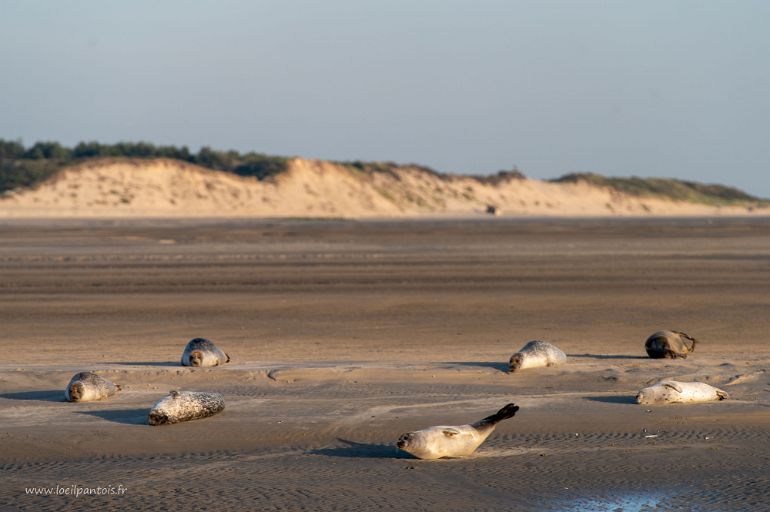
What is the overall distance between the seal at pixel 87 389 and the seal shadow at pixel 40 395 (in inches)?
5.2

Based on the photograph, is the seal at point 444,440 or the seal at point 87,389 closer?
the seal at point 444,440

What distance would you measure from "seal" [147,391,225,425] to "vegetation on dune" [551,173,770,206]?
316ft

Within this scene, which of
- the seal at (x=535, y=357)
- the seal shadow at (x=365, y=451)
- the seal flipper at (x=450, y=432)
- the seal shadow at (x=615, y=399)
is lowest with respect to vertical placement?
the seal shadow at (x=365, y=451)

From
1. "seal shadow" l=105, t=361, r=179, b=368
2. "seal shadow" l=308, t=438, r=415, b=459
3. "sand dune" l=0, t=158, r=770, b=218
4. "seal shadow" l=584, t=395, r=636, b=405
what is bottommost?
"seal shadow" l=308, t=438, r=415, b=459

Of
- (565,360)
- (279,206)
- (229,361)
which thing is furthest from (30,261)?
(279,206)

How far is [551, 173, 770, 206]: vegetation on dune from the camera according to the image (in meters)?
105

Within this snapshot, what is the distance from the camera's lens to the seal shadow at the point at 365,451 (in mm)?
6984

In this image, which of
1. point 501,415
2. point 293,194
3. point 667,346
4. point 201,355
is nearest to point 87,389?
point 201,355

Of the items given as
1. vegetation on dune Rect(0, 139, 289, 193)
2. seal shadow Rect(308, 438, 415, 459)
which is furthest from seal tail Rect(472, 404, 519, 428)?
vegetation on dune Rect(0, 139, 289, 193)

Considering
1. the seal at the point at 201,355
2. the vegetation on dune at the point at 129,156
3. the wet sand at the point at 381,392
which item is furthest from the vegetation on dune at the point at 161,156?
the seal at the point at 201,355

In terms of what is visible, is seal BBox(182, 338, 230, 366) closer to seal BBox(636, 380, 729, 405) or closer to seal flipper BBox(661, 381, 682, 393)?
seal BBox(636, 380, 729, 405)

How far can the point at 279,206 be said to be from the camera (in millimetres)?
71500

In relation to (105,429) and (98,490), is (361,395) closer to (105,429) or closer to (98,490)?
(105,429)

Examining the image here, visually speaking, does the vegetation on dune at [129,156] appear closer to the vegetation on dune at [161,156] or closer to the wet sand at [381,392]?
the vegetation on dune at [161,156]
